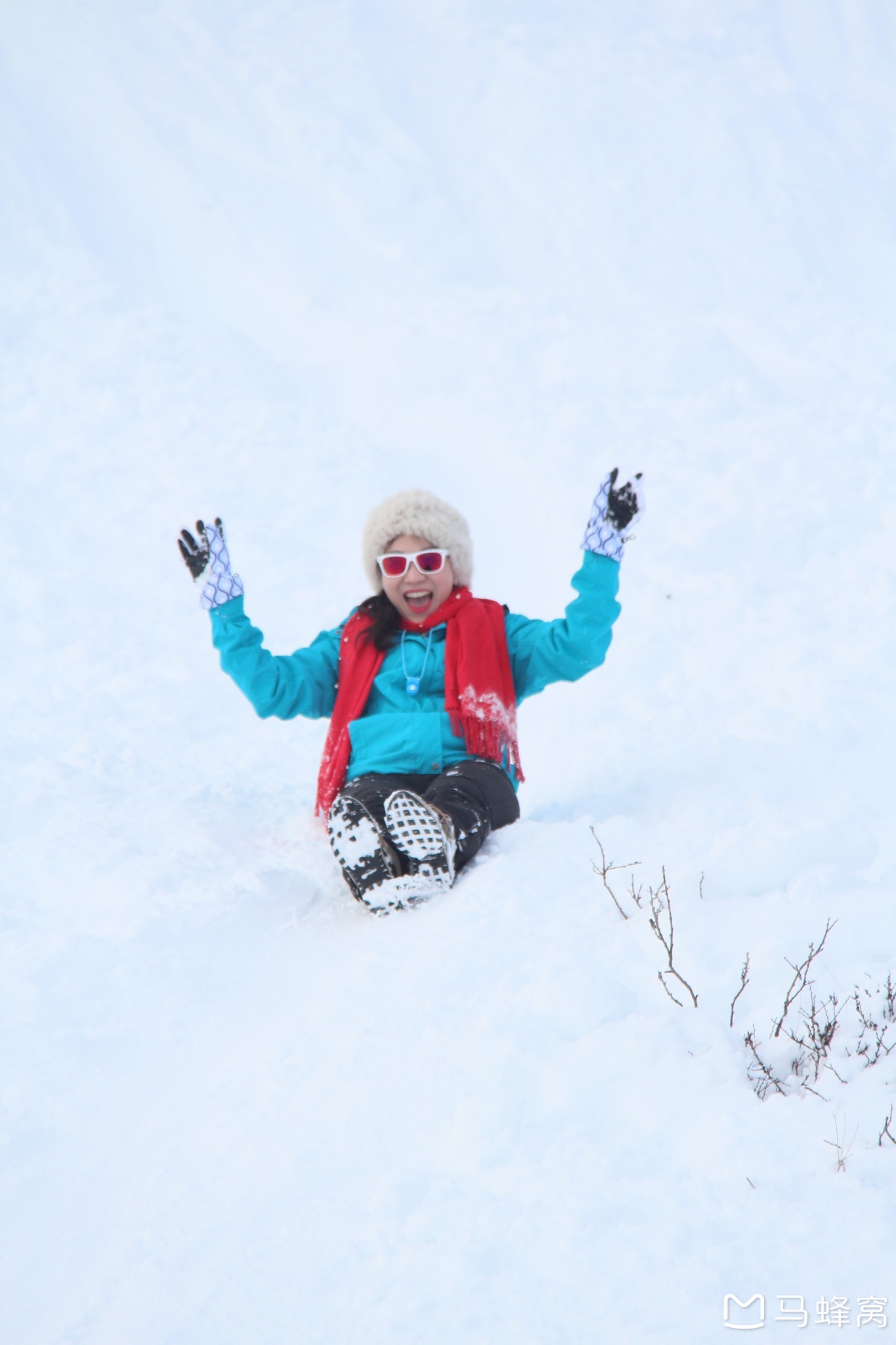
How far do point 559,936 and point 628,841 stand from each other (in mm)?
572

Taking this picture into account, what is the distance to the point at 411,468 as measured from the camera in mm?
6570

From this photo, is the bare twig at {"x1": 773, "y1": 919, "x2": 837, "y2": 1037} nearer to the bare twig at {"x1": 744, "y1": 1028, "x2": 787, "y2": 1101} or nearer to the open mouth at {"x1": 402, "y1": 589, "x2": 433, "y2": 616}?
the bare twig at {"x1": 744, "y1": 1028, "x2": 787, "y2": 1101}

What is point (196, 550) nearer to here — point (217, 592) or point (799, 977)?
point (217, 592)

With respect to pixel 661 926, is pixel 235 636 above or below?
above

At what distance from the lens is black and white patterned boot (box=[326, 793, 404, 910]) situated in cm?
276

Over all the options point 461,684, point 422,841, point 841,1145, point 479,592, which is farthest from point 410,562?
point 479,592

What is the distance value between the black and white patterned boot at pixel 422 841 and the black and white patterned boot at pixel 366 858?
4 centimetres

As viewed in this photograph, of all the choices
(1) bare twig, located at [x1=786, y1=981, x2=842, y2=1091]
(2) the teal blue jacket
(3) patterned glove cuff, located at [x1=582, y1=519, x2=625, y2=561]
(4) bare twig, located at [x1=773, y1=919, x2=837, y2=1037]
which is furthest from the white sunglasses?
(1) bare twig, located at [x1=786, y1=981, x2=842, y2=1091]

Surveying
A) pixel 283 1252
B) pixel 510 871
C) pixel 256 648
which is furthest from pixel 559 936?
pixel 256 648

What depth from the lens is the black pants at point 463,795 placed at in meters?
2.91

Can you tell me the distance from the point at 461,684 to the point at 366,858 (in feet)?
2.47

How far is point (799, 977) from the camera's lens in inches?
77.5

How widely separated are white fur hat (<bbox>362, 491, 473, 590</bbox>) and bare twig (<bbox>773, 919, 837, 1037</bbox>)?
198cm

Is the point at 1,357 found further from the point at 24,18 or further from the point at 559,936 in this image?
the point at 559,936
